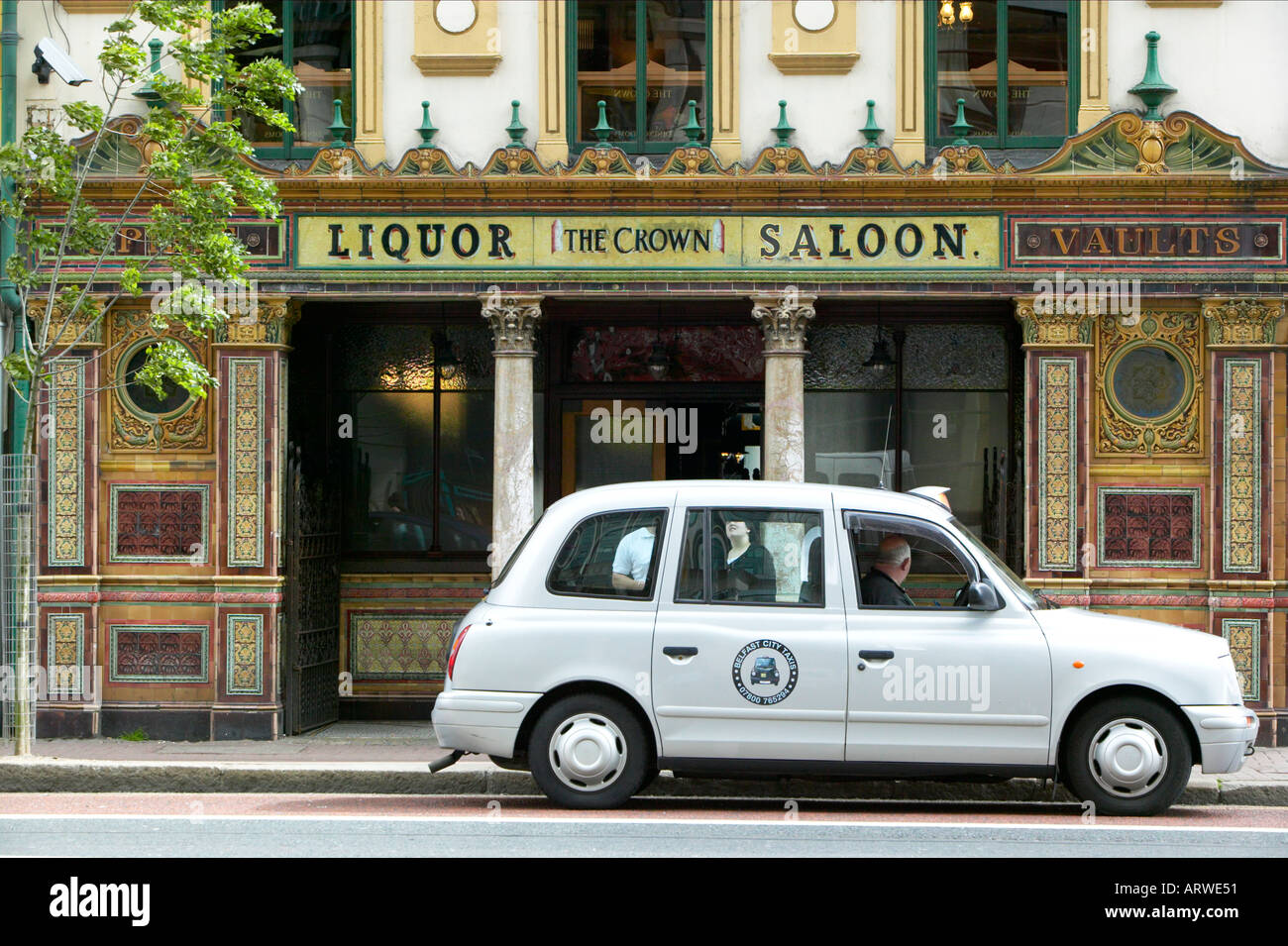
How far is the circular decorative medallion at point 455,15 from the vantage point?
45.8 feet

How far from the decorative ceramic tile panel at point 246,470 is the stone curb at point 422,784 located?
2.81m

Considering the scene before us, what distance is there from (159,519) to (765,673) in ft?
21.9

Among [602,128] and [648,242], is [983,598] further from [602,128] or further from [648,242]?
[602,128]

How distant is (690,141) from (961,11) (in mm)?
2693

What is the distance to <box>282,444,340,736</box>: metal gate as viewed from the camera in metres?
13.6

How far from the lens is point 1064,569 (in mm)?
13328

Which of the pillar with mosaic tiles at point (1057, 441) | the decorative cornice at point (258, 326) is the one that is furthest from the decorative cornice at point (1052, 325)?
the decorative cornice at point (258, 326)

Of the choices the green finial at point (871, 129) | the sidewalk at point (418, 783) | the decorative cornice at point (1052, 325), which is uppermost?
the green finial at point (871, 129)

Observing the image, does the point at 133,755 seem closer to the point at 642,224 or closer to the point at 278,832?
the point at 278,832

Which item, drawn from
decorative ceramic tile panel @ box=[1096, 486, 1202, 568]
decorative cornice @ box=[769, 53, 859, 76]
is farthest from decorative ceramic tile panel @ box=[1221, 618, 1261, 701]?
decorative cornice @ box=[769, 53, 859, 76]

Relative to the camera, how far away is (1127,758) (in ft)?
30.2

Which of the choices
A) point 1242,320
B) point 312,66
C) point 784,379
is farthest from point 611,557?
point 312,66

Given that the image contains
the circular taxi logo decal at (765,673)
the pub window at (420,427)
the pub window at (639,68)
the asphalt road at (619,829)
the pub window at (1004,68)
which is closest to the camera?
the asphalt road at (619,829)

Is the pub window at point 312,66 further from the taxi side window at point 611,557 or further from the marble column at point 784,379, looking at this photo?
the taxi side window at point 611,557
